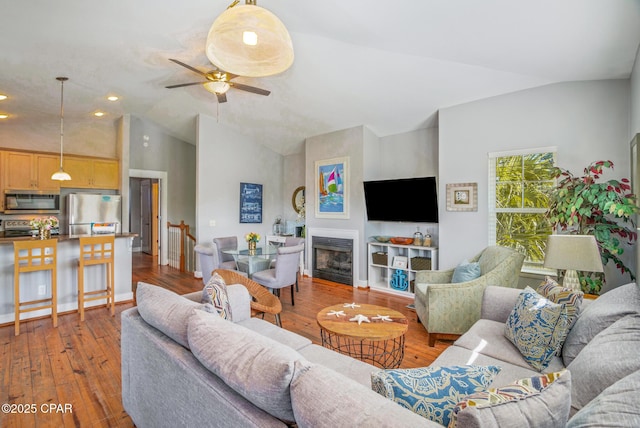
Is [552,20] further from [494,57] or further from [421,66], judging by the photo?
[421,66]

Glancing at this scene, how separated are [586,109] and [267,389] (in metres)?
4.12

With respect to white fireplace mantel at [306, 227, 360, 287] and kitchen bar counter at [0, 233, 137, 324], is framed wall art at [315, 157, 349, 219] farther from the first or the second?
kitchen bar counter at [0, 233, 137, 324]

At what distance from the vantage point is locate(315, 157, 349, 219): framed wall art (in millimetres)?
5641

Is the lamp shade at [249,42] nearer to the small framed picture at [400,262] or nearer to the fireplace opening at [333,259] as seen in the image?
the small framed picture at [400,262]

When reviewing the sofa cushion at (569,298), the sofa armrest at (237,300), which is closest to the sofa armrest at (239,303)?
the sofa armrest at (237,300)

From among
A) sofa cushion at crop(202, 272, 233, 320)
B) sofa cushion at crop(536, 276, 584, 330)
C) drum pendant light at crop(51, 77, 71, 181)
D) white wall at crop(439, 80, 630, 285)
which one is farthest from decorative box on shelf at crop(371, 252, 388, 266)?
drum pendant light at crop(51, 77, 71, 181)

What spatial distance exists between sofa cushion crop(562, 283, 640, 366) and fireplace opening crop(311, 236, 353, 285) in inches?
151

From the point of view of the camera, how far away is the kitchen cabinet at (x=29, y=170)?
5.19 meters

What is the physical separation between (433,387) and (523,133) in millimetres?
3760

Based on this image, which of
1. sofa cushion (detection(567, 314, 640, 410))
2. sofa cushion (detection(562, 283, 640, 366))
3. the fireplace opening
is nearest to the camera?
sofa cushion (detection(567, 314, 640, 410))

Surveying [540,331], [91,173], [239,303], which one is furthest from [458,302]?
[91,173]

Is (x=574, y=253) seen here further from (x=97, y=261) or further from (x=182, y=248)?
(x=182, y=248)

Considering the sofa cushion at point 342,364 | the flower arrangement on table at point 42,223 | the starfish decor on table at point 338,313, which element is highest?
the flower arrangement on table at point 42,223

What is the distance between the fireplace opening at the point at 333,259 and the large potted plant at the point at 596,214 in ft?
10.2
